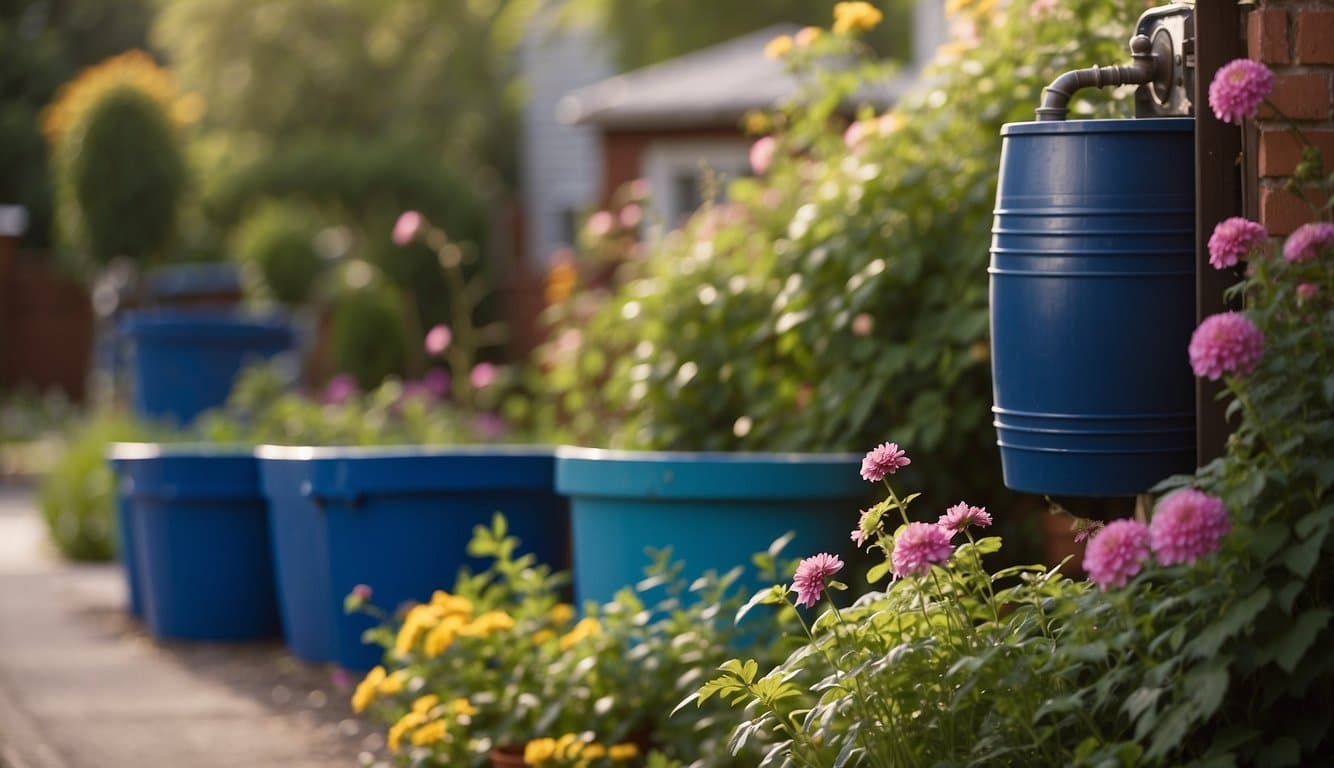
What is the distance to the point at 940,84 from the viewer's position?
5070 mm

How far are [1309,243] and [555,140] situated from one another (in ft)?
78.6

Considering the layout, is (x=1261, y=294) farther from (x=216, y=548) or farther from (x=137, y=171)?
(x=137, y=171)

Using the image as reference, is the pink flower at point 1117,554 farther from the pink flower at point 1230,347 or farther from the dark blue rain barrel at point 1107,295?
the dark blue rain barrel at point 1107,295

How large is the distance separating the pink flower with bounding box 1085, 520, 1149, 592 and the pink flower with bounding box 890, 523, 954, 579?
253 millimetres

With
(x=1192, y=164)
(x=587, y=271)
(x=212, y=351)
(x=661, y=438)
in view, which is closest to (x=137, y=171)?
(x=212, y=351)

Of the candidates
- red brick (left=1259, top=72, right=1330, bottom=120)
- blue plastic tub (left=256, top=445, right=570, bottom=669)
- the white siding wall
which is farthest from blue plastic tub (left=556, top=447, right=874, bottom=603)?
the white siding wall

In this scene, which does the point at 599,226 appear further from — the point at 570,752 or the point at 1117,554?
the point at 1117,554

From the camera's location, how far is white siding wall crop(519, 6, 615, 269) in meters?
25.7

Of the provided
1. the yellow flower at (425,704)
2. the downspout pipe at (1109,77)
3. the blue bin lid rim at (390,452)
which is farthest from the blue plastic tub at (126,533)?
the downspout pipe at (1109,77)

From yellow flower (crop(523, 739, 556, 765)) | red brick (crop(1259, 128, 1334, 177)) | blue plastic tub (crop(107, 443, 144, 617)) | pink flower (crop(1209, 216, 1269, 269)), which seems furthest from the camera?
blue plastic tub (crop(107, 443, 144, 617))

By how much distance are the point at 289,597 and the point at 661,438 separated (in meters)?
1.79

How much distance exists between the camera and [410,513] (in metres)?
5.84

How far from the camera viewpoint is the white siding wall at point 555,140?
25672mm

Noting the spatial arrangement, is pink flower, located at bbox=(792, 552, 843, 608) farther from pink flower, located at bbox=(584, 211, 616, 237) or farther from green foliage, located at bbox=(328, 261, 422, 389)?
green foliage, located at bbox=(328, 261, 422, 389)
